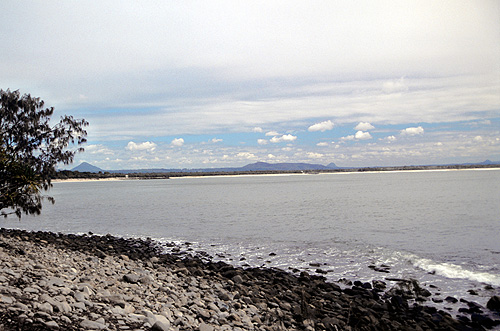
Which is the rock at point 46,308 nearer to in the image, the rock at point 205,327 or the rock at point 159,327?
the rock at point 159,327

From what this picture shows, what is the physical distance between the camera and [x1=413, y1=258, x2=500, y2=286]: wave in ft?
52.5

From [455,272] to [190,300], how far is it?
1283 centimetres

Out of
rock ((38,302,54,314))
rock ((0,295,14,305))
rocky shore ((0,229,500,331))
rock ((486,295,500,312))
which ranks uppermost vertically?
rock ((0,295,14,305))

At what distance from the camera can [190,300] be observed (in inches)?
446

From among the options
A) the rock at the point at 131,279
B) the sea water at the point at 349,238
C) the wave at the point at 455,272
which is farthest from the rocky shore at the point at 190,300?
the wave at the point at 455,272

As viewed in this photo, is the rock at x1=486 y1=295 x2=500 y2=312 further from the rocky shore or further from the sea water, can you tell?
the sea water

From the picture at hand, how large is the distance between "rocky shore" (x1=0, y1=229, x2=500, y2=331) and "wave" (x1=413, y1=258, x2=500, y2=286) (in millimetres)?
3122

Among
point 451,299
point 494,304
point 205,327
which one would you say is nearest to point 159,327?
point 205,327

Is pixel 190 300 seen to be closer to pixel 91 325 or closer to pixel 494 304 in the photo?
pixel 91 325

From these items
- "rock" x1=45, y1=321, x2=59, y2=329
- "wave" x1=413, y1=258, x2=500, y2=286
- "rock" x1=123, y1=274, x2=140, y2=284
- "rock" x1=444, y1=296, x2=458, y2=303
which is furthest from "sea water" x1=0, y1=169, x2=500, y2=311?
"rock" x1=45, y1=321, x2=59, y2=329

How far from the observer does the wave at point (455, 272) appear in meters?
16.0

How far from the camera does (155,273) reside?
47.0 ft

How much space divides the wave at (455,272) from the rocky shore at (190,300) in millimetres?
3122

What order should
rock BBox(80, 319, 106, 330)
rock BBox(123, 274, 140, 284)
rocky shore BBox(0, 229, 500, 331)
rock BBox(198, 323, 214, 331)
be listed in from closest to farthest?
1. rock BBox(80, 319, 106, 330)
2. rocky shore BBox(0, 229, 500, 331)
3. rock BBox(198, 323, 214, 331)
4. rock BBox(123, 274, 140, 284)
